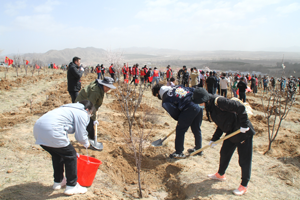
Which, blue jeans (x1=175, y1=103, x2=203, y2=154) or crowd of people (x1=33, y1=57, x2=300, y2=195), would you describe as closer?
crowd of people (x1=33, y1=57, x2=300, y2=195)

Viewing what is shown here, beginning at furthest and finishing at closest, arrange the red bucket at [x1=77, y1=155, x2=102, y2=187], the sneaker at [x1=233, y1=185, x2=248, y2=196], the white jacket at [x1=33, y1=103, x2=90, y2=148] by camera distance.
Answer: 1. the sneaker at [x1=233, y1=185, x2=248, y2=196]
2. the red bucket at [x1=77, y1=155, x2=102, y2=187]
3. the white jacket at [x1=33, y1=103, x2=90, y2=148]

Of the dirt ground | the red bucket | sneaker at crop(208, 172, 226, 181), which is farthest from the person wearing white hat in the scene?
sneaker at crop(208, 172, 226, 181)

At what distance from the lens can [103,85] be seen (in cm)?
387

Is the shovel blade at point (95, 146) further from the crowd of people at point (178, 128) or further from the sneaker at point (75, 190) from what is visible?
the sneaker at point (75, 190)

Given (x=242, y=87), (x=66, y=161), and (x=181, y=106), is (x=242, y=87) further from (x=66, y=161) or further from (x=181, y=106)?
(x=66, y=161)

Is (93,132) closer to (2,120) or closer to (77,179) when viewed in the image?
(77,179)

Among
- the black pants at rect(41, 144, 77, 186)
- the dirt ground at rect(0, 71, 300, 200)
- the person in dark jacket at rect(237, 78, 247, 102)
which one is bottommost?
the dirt ground at rect(0, 71, 300, 200)

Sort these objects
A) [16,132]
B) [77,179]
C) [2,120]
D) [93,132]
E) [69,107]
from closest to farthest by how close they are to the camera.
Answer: [69,107] → [77,179] → [93,132] → [16,132] → [2,120]

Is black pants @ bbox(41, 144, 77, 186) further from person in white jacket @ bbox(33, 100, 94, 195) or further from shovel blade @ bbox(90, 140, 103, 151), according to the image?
shovel blade @ bbox(90, 140, 103, 151)

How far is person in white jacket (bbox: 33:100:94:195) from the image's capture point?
2.29m

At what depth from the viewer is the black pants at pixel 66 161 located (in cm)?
243

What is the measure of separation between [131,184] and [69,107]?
1.79 meters

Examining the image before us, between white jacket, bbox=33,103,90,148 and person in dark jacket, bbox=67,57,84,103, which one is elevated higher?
person in dark jacket, bbox=67,57,84,103

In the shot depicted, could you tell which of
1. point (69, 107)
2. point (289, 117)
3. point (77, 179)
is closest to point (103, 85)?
point (69, 107)
